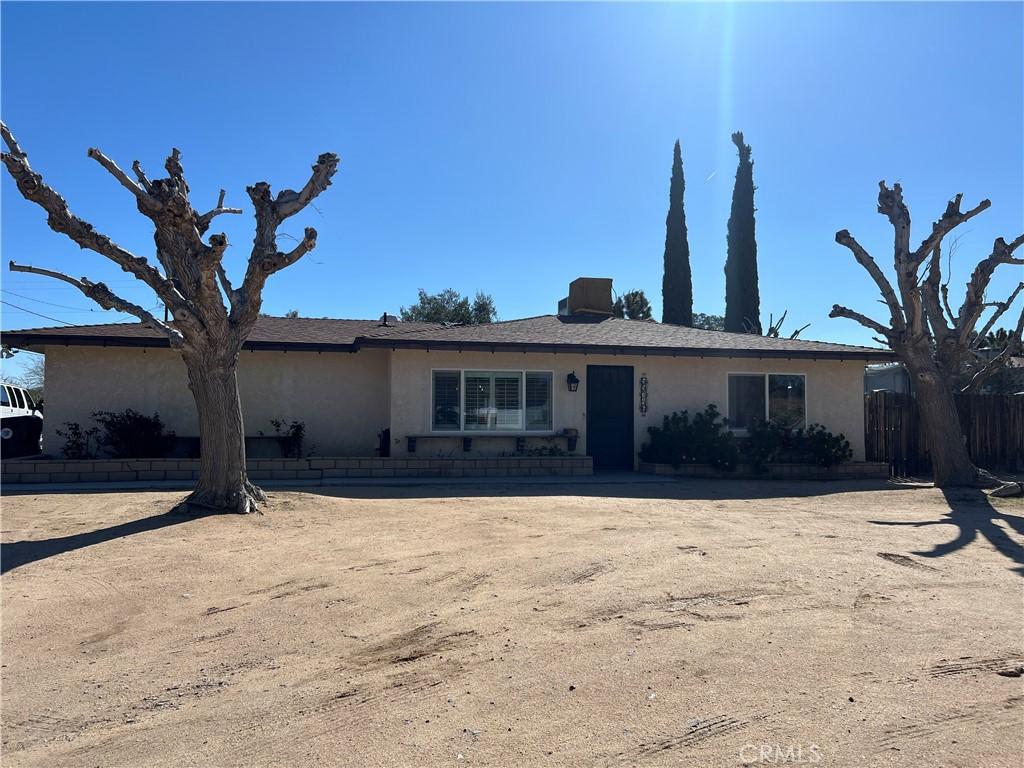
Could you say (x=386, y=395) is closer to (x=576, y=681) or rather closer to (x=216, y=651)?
(x=216, y=651)

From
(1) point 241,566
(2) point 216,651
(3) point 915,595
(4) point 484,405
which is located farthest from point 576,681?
(4) point 484,405

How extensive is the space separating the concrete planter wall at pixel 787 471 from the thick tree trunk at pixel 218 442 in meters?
8.25

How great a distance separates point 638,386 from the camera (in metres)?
15.5

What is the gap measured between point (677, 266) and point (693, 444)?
855 inches

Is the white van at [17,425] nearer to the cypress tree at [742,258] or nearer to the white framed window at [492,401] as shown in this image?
the white framed window at [492,401]

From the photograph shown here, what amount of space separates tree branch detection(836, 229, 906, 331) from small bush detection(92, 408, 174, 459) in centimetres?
1369

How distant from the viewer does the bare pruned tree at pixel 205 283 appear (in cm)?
855

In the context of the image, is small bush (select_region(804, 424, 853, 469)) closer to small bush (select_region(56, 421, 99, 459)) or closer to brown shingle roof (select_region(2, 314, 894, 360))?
brown shingle roof (select_region(2, 314, 894, 360))

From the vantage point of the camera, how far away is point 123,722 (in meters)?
3.71

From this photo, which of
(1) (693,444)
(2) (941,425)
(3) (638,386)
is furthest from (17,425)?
(2) (941,425)

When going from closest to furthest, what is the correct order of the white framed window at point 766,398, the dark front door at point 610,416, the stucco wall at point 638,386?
the stucco wall at point 638,386
the dark front door at point 610,416
the white framed window at point 766,398

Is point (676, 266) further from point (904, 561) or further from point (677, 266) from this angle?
point (904, 561)

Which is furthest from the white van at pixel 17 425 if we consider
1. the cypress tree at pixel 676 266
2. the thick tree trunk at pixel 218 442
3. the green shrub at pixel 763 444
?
the cypress tree at pixel 676 266

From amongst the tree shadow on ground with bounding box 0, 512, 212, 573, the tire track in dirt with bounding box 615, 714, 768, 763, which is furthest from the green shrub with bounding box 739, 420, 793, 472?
the tire track in dirt with bounding box 615, 714, 768, 763
